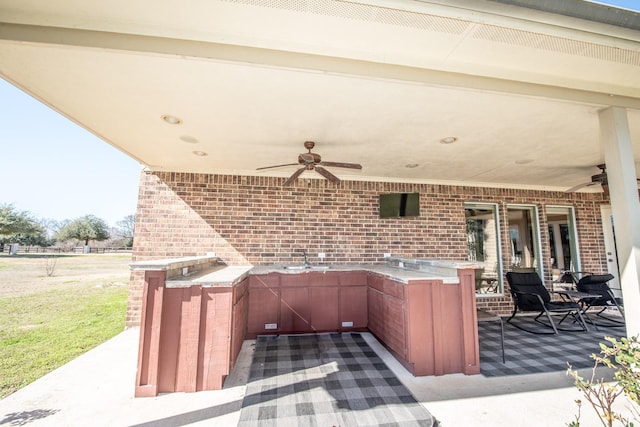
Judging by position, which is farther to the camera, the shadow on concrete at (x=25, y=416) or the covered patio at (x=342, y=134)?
the shadow on concrete at (x=25, y=416)

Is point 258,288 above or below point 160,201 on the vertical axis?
below

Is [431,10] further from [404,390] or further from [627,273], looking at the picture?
[404,390]

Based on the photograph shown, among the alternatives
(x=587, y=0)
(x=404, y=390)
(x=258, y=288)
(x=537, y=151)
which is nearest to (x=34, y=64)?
(x=258, y=288)

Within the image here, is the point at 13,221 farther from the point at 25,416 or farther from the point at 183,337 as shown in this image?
the point at 183,337

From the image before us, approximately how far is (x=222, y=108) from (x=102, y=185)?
73.1ft

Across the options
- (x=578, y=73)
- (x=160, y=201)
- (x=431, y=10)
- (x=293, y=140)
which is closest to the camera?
(x=431, y=10)

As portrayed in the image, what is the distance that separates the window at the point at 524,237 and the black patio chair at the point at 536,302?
97cm

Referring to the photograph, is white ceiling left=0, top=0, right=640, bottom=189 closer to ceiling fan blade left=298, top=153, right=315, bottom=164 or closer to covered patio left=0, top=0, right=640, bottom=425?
covered patio left=0, top=0, right=640, bottom=425

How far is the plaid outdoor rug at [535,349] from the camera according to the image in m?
2.96

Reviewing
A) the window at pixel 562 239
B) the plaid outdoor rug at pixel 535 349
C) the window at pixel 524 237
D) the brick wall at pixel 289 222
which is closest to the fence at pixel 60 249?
the brick wall at pixel 289 222

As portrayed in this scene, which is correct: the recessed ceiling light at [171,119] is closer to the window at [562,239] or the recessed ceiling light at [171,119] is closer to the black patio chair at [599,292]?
the black patio chair at [599,292]

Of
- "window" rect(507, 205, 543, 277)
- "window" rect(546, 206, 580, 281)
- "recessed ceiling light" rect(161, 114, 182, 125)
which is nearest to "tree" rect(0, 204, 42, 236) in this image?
"recessed ceiling light" rect(161, 114, 182, 125)

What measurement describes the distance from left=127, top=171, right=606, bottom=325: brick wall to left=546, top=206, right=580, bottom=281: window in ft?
2.34

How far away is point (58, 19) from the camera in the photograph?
1.77 m
